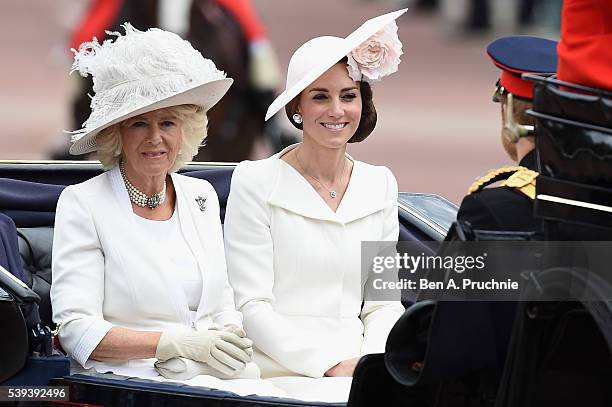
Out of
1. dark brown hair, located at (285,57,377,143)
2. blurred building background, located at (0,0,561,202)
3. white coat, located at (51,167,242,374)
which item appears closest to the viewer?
white coat, located at (51,167,242,374)

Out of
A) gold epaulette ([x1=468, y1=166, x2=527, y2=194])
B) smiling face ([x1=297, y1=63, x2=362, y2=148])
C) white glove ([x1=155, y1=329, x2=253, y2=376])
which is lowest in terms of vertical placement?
white glove ([x1=155, y1=329, x2=253, y2=376])

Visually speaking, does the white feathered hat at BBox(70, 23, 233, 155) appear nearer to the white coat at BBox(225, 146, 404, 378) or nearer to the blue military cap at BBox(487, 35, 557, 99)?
the white coat at BBox(225, 146, 404, 378)

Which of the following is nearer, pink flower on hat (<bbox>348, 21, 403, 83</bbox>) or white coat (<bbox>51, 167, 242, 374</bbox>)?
white coat (<bbox>51, 167, 242, 374</bbox>)

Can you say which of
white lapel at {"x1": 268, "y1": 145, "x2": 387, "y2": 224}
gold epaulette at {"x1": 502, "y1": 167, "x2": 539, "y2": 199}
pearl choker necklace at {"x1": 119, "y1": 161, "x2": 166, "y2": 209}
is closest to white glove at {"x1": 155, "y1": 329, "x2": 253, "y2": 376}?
pearl choker necklace at {"x1": 119, "y1": 161, "x2": 166, "y2": 209}

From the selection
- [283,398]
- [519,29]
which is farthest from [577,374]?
[519,29]

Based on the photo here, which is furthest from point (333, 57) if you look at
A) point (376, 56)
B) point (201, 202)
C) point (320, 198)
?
point (201, 202)

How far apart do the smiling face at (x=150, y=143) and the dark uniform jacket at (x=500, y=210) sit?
94cm

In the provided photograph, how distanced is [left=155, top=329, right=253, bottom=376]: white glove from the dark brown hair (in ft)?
2.18

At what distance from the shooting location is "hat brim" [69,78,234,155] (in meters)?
3.56

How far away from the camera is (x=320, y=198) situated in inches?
152

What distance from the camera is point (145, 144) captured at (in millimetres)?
3617

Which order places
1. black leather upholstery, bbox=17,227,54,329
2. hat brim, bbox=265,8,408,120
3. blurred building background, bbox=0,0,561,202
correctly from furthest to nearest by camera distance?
blurred building background, bbox=0,0,561,202
black leather upholstery, bbox=17,227,54,329
hat brim, bbox=265,8,408,120

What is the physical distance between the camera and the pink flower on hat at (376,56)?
148 inches

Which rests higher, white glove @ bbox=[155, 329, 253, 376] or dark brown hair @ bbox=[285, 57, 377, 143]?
dark brown hair @ bbox=[285, 57, 377, 143]
